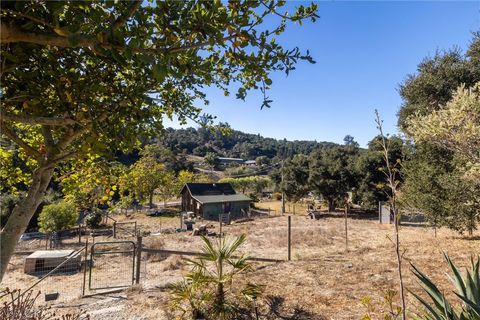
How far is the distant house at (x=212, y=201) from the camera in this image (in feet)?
115

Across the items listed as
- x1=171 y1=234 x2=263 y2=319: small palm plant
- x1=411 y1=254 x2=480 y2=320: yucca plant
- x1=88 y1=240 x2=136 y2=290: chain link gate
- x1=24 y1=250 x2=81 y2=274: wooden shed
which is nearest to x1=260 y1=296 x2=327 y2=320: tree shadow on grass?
x1=171 y1=234 x2=263 y2=319: small palm plant

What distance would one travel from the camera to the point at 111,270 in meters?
11.6

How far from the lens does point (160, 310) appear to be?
6.09 m

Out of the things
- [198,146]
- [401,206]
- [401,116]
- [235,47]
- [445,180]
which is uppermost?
[198,146]

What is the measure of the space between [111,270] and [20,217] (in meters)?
10.3

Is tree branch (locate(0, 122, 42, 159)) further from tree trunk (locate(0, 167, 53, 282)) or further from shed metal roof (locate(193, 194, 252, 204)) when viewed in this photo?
shed metal roof (locate(193, 194, 252, 204))

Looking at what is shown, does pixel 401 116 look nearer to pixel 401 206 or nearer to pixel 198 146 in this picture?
pixel 401 206

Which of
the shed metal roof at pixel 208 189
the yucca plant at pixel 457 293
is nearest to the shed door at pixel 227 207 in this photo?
the shed metal roof at pixel 208 189

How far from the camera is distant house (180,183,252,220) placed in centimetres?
3491

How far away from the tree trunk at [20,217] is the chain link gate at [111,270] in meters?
5.93

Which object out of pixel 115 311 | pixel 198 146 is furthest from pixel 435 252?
pixel 198 146

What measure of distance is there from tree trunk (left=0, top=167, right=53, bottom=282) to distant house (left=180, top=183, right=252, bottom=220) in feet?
101

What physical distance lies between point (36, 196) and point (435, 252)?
13.8 metres

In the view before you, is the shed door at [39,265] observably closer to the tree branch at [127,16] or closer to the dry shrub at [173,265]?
the dry shrub at [173,265]
